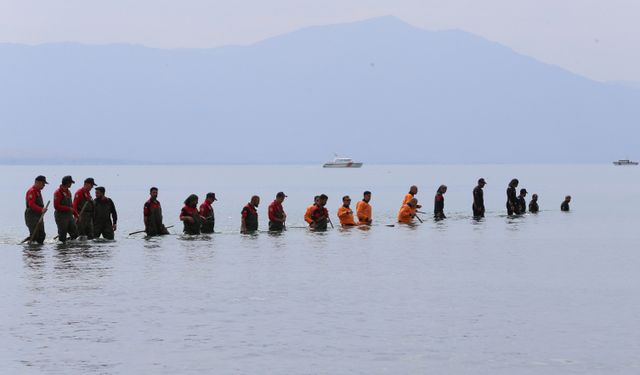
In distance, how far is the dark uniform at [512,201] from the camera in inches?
2092

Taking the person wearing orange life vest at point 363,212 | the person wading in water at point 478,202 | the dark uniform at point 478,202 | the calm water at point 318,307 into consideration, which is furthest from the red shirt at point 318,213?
the dark uniform at point 478,202

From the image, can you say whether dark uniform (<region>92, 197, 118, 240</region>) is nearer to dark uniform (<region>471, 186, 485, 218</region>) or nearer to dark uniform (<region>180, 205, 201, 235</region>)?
dark uniform (<region>180, 205, 201, 235</region>)

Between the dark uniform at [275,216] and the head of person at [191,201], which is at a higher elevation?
the head of person at [191,201]

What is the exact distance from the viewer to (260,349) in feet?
55.6

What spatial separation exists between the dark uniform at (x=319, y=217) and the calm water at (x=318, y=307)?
412cm

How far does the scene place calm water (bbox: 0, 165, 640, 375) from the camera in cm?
1614

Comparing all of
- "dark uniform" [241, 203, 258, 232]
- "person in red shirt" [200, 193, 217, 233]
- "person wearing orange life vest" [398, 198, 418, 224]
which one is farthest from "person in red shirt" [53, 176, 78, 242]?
"person wearing orange life vest" [398, 198, 418, 224]

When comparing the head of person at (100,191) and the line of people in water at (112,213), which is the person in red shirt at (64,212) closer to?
the line of people in water at (112,213)

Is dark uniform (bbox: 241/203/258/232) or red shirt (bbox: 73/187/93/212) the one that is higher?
red shirt (bbox: 73/187/93/212)

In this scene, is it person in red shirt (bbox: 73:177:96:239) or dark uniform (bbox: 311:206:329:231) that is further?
dark uniform (bbox: 311:206:329:231)

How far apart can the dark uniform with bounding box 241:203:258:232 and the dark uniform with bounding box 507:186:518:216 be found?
635 inches

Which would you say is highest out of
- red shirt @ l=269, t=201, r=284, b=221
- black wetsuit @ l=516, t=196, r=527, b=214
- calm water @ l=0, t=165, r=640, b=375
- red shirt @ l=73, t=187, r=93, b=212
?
red shirt @ l=73, t=187, r=93, b=212

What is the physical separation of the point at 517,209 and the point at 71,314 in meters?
38.1

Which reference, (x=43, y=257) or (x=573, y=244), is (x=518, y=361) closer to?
(x=43, y=257)
